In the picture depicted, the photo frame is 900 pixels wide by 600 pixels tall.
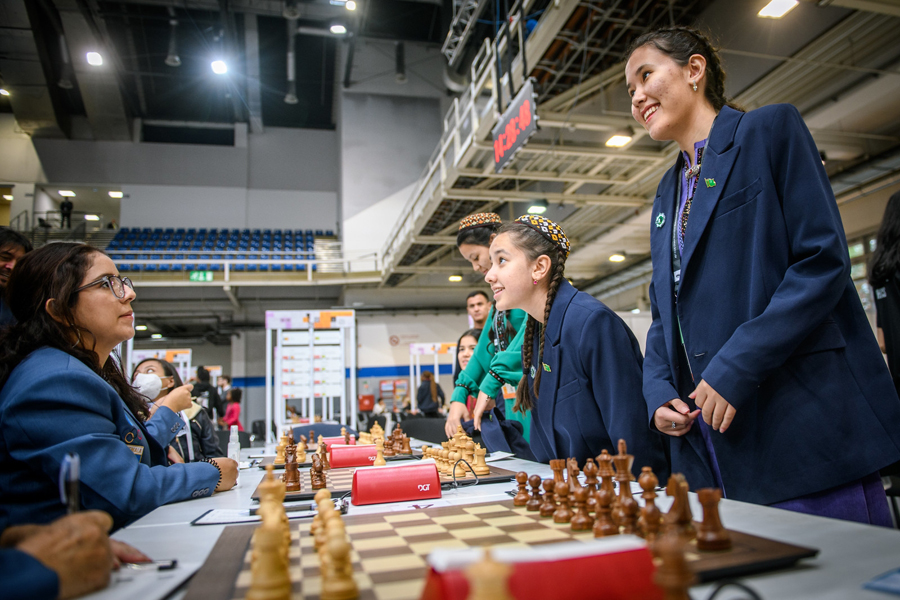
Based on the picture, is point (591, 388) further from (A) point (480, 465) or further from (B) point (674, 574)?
(B) point (674, 574)

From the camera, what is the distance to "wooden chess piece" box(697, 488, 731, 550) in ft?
2.63

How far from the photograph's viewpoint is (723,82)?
5.39 ft

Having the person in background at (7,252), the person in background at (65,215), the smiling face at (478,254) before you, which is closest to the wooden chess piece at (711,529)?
the smiling face at (478,254)

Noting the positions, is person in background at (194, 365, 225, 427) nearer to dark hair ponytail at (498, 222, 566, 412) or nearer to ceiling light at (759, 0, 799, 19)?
dark hair ponytail at (498, 222, 566, 412)

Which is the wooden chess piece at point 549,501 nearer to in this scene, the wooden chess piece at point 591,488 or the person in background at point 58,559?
the wooden chess piece at point 591,488

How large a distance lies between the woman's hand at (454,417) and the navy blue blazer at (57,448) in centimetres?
164

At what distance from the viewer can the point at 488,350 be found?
3.35 meters

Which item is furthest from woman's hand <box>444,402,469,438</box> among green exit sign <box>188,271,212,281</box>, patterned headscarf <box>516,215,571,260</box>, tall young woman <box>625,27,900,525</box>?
green exit sign <box>188,271,212,281</box>

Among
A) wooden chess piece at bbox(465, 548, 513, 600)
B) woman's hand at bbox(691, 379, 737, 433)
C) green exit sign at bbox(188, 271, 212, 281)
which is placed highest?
green exit sign at bbox(188, 271, 212, 281)

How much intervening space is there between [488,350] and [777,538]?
2.50 meters

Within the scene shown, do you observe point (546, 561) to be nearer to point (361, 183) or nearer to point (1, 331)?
point (1, 331)

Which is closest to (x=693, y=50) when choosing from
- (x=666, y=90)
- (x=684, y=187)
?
(x=666, y=90)

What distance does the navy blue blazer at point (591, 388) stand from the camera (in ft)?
5.69

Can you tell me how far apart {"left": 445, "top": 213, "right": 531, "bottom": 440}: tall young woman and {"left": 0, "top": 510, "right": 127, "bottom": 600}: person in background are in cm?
193
